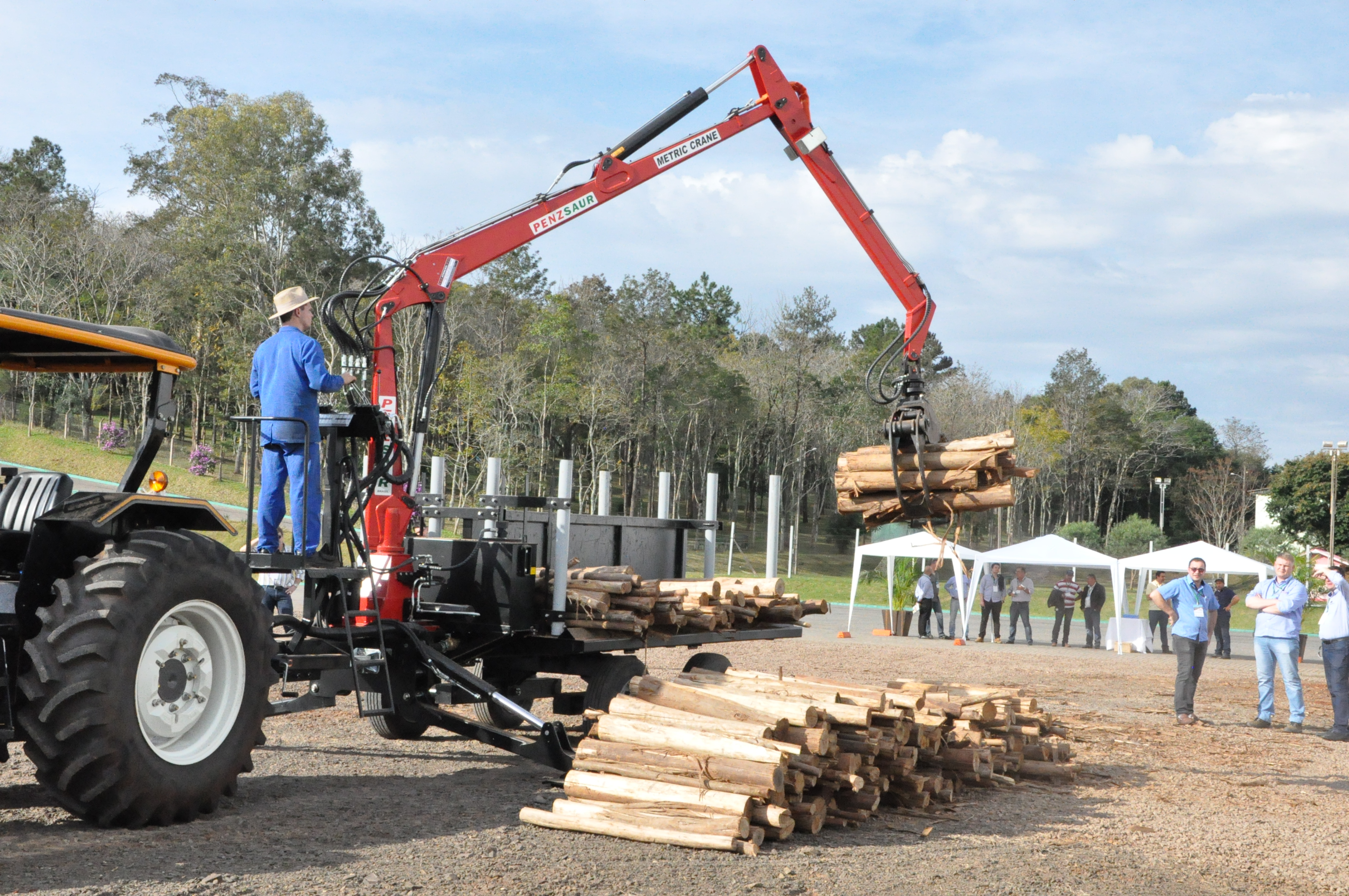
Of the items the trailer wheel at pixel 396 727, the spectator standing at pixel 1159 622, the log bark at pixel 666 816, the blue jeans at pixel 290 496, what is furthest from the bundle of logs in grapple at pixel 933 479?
the spectator standing at pixel 1159 622

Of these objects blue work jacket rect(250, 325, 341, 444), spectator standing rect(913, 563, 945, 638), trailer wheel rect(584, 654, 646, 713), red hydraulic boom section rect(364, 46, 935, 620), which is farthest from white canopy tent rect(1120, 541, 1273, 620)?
blue work jacket rect(250, 325, 341, 444)

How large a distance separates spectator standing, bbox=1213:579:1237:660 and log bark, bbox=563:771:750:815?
19.6 meters

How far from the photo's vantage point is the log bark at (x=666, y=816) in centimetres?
648

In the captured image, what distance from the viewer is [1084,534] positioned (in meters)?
57.1

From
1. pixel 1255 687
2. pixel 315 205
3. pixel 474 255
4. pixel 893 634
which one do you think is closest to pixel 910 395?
pixel 474 255

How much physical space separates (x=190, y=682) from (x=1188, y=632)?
1107 centimetres

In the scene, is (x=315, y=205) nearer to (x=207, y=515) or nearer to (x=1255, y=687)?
(x=1255, y=687)

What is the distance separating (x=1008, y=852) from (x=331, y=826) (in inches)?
146

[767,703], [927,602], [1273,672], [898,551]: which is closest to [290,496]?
[767,703]

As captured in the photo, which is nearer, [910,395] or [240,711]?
[240,711]

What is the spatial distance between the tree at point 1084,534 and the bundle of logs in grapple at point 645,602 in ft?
163

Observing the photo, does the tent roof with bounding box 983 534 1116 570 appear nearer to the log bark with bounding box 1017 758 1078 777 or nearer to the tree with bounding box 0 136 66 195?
the log bark with bounding box 1017 758 1078 777

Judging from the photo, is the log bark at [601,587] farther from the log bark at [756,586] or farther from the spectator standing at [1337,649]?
the spectator standing at [1337,649]

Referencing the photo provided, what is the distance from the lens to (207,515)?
21.7 feet
